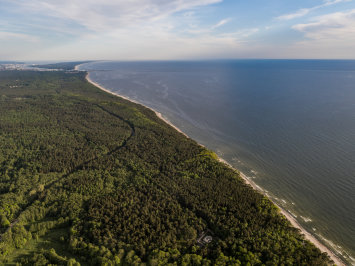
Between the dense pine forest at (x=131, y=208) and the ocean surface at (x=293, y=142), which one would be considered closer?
the dense pine forest at (x=131, y=208)

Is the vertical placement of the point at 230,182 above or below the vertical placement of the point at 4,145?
below

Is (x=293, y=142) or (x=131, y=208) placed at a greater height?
(x=293, y=142)

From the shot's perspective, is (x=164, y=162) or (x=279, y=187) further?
(x=164, y=162)

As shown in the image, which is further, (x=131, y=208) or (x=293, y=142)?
(x=293, y=142)

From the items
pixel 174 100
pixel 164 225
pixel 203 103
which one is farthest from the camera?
pixel 174 100

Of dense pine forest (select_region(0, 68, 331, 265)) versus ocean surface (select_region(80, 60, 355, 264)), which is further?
ocean surface (select_region(80, 60, 355, 264))

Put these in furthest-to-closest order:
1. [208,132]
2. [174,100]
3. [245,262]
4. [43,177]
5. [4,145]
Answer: [174,100] → [208,132] → [4,145] → [43,177] → [245,262]

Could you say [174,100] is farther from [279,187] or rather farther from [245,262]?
[245,262]

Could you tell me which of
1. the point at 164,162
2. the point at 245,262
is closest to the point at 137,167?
the point at 164,162
